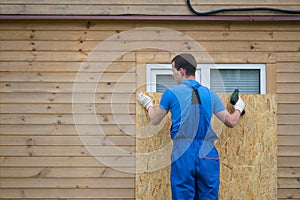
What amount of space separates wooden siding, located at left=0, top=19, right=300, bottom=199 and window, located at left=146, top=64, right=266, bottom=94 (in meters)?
0.08

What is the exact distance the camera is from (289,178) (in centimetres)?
576

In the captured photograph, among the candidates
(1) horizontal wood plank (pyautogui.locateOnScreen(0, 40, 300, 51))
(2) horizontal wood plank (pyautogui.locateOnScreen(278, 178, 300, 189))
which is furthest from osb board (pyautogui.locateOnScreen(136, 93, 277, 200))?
(1) horizontal wood plank (pyautogui.locateOnScreen(0, 40, 300, 51))

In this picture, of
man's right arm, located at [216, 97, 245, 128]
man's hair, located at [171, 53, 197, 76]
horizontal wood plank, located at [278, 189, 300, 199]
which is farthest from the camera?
horizontal wood plank, located at [278, 189, 300, 199]

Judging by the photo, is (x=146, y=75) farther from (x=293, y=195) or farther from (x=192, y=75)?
(x=293, y=195)

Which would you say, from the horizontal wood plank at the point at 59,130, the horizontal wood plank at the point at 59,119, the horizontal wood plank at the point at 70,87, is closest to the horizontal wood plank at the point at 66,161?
the horizontal wood plank at the point at 59,130

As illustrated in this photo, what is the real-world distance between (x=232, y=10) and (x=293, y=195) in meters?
2.04

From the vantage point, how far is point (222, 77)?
5852 mm

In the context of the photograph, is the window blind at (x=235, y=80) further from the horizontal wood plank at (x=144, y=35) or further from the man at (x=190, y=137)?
the man at (x=190, y=137)

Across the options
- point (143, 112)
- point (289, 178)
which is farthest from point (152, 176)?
point (289, 178)

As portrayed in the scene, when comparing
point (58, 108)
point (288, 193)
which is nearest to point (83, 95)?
point (58, 108)

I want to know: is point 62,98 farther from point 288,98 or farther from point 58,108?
point 288,98

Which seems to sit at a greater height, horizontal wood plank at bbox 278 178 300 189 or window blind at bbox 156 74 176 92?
window blind at bbox 156 74 176 92

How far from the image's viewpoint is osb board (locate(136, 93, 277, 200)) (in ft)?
17.1

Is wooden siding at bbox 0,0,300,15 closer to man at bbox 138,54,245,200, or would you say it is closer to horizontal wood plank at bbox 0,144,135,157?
man at bbox 138,54,245,200
